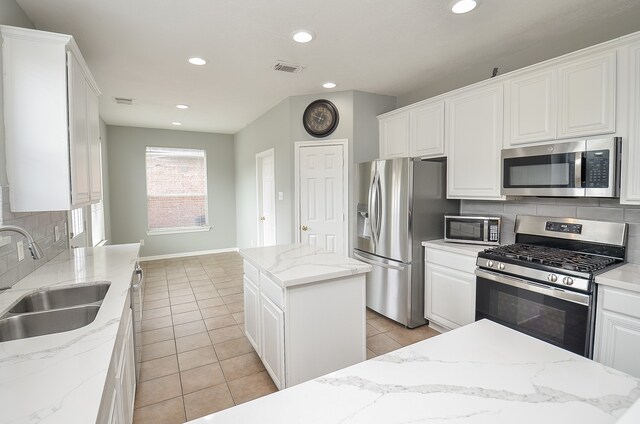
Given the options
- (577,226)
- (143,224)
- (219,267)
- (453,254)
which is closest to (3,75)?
(453,254)

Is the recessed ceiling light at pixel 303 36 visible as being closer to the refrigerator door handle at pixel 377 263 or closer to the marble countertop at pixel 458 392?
the refrigerator door handle at pixel 377 263

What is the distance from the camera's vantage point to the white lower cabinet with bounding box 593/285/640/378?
1760 mm

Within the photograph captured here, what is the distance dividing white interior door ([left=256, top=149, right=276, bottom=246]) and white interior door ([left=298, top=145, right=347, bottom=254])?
1.24 m

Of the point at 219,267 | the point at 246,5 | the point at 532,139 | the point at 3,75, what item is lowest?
the point at 219,267

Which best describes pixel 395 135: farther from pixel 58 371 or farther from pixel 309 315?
pixel 58 371

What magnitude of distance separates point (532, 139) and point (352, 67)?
5.67 ft

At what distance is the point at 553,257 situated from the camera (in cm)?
223

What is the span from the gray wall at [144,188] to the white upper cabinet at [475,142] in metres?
5.00

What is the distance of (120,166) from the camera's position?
234 inches

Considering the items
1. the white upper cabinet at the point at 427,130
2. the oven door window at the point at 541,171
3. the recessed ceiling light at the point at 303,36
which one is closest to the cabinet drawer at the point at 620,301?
the oven door window at the point at 541,171

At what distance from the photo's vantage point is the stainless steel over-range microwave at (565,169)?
2045 mm

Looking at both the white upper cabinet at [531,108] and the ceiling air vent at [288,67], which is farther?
the ceiling air vent at [288,67]

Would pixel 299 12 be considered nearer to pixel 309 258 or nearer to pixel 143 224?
pixel 309 258

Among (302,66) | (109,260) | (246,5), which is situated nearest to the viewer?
(246,5)
